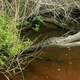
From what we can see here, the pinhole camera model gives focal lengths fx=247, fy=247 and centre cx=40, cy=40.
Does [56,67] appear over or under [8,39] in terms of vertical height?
A: under

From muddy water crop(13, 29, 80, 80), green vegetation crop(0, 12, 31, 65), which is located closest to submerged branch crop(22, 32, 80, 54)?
muddy water crop(13, 29, 80, 80)

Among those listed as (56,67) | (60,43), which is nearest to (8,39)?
(56,67)

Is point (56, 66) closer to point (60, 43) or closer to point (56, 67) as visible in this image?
point (56, 67)

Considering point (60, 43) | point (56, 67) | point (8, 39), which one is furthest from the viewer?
point (60, 43)

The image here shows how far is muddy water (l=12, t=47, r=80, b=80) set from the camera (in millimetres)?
5504

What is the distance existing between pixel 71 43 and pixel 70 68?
2.57ft

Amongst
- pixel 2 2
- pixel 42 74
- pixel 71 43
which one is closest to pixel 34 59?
pixel 42 74

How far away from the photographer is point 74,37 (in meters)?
6.46

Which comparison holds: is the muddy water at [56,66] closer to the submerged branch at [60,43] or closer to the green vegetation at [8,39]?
the submerged branch at [60,43]

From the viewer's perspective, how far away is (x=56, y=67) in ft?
19.1

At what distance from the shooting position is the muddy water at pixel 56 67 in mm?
5504

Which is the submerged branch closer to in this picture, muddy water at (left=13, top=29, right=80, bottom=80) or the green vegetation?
muddy water at (left=13, top=29, right=80, bottom=80)

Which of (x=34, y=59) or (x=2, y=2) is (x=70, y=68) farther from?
(x=2, y=2)

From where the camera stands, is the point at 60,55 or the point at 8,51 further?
the point at 60,55
